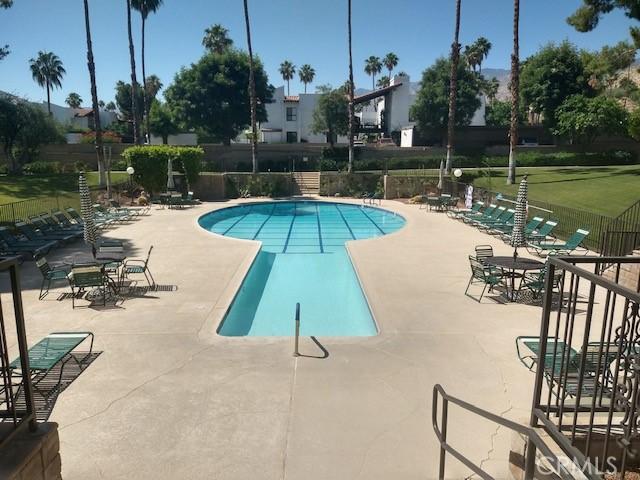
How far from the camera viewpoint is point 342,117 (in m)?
52.7

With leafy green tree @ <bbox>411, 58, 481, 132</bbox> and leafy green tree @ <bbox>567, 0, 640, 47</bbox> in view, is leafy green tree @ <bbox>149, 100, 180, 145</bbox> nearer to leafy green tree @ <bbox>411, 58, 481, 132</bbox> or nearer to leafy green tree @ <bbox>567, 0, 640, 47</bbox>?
leafy green tree @ <bbox>411, 58, 481, 132</bbox>

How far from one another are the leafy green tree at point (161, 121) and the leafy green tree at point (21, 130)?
17.6 m

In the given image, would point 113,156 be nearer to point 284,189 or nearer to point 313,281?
point 284,189

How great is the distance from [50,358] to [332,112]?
48978 mm

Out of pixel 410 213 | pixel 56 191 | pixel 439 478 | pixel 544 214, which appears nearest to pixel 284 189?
pixel 410 213

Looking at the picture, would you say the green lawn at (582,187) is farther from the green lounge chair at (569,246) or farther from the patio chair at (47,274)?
the patio chair at (47,274)

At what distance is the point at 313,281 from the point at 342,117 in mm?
41470

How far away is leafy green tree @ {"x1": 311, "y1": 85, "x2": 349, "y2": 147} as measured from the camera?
5212 centimetres

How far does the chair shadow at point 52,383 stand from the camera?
5.64m

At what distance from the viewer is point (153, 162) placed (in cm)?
2869

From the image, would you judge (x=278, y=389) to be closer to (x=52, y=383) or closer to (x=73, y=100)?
(x=52, y=383)

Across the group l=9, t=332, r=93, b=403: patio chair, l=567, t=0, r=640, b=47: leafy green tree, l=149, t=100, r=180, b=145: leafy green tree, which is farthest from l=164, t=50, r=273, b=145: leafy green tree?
l=9, t=332, r=93, b=403: patio chair

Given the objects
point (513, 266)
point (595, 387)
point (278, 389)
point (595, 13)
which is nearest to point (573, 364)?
point (595, 387)

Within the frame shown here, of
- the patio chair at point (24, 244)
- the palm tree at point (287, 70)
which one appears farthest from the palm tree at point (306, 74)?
the patio chair at point (24, 244)
